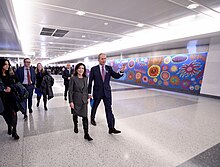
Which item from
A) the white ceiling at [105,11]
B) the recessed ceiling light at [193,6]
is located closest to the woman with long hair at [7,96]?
the white ceiling at [105,11]

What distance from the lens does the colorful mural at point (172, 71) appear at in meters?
7.16

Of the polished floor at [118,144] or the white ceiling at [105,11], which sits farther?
the white ceiling at [105,11]

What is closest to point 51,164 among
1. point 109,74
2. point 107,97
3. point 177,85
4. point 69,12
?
point 107,97

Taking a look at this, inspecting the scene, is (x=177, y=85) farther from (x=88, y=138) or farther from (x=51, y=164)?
(x=51, y=164)

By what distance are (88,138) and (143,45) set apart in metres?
6.54

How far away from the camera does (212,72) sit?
6.58 m

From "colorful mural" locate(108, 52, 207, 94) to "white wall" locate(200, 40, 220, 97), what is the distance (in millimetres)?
241

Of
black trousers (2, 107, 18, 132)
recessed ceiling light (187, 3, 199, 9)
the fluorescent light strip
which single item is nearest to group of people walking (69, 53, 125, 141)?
black trousers (2, 107, 18, 132)

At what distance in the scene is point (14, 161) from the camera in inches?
74.9

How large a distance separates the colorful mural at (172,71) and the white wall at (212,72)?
0.79ft

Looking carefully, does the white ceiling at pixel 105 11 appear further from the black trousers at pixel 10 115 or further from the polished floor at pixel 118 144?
the polished floor at pixel 118 144

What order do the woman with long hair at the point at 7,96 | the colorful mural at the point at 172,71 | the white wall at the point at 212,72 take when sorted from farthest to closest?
the colorful mural at the point at 172,71
the white wall at the point at 212,72
the woman with long hair at the point at 7,96

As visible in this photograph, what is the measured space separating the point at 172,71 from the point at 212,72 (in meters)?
2.07

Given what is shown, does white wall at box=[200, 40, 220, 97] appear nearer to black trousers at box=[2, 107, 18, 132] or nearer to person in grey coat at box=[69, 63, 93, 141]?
person in grey coat at box=[69, 63, 93, 141]
